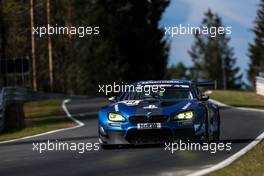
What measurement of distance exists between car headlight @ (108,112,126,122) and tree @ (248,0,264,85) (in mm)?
114892

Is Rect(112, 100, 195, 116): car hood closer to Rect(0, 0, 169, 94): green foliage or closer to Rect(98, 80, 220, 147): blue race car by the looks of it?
Rect(98, 80, 220, 147): blue race car

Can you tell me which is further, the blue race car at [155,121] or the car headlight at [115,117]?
the car headlight at [115,117]

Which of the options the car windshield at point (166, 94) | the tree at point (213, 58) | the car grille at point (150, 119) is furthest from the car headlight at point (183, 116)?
the tree at point (213, 58)

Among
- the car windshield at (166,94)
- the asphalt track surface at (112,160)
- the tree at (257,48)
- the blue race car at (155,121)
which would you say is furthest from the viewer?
the tree at (257,48)

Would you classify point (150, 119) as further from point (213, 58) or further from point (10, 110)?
point (213, 58)

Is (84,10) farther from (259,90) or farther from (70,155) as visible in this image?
(70,155)

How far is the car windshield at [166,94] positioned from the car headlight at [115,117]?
1060 mm

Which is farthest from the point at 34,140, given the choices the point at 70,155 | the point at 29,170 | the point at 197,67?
the point at 197,67

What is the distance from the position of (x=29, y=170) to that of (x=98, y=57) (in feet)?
221

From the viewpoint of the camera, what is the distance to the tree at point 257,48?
133125 mm

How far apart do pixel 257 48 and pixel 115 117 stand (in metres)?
125

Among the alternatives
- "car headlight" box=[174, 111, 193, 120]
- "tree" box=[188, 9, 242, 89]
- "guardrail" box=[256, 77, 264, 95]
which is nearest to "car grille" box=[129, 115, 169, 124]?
"car headlight" box=[174, 111, 193, 120]

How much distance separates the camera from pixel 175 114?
1453cm

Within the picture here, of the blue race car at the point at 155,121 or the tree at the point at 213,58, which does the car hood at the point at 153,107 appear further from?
the tree at the point at 213,58
